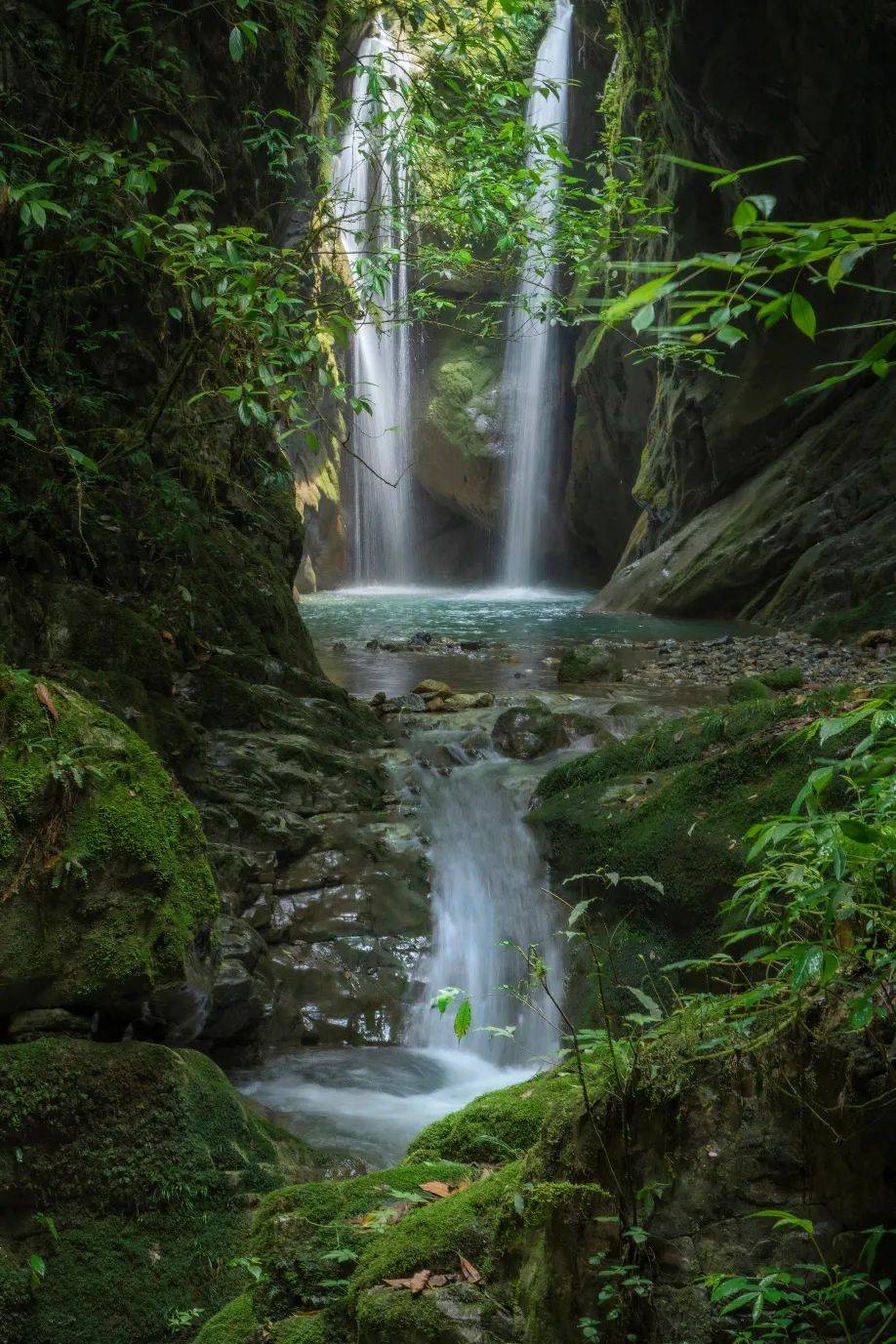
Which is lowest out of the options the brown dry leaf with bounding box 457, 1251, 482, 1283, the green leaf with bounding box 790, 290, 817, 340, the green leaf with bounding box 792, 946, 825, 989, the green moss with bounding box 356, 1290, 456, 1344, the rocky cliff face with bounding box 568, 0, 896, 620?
the green moss with bounding box 356, 1290, 456, 1344

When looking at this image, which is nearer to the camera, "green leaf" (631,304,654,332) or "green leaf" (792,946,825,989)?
"green leaf" (631,304,654,332)

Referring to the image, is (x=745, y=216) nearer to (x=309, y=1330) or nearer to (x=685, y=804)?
(x=309, y=1330)

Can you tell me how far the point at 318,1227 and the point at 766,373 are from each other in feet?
52.1

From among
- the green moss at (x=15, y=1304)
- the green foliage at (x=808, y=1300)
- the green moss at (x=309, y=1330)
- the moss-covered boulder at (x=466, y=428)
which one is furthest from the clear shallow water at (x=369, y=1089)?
the moss-covered boulder at (x=466, y=428)

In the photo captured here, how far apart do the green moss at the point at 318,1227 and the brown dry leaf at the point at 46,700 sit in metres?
1.66

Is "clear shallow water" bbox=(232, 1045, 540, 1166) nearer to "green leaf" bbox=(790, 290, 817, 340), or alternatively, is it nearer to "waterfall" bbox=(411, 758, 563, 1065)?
"waterfall" bbox=(411, 758, 563, 1065)

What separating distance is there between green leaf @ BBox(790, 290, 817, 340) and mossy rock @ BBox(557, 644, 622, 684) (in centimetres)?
933

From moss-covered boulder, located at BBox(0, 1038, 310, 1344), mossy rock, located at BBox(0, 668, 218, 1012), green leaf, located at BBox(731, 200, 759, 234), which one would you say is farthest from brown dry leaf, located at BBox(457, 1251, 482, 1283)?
green leaf, located at BBox(731, 200, 759, 234)

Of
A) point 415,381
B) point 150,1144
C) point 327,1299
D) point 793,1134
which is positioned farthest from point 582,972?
point 415,381

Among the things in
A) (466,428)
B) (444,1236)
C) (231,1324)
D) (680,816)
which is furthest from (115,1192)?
(466,428)

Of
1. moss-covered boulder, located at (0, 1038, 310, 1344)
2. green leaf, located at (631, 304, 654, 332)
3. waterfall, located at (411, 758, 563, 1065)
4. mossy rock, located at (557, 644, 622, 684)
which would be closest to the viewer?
green leaf, located at (631, 304, 654, 332)

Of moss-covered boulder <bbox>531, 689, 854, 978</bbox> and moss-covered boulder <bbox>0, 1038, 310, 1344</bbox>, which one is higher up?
moss-covered boulder <bbox>531, 689, 854, 978</bbox>

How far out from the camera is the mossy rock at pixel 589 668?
34.9ft

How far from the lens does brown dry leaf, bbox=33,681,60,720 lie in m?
3.19
